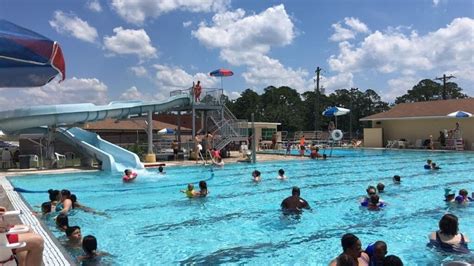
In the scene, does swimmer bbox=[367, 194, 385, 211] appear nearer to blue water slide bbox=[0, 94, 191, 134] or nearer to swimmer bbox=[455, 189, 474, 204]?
swimmer bbox=[455, 189, 474, 204]

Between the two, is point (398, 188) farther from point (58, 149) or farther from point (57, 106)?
point (58, 149)

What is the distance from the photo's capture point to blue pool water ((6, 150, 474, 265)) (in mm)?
6734

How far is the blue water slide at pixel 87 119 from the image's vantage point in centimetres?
1862

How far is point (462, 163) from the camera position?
20.7m

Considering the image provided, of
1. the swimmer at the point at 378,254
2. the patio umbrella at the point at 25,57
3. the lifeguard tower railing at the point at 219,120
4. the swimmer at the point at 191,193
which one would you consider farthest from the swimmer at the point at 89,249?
the lifeguard tower railing at the point at 219,120

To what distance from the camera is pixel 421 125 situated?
33.1 meters

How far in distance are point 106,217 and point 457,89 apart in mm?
74346

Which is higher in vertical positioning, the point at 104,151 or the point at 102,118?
the point at 102,118

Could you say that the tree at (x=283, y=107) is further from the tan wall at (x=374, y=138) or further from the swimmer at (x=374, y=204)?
the swimmer at (x=374, y=204)

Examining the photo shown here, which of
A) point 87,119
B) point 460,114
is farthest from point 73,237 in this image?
point 460,114

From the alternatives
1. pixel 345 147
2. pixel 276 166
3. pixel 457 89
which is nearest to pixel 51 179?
pixel 276 166

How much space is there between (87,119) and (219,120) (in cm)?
807

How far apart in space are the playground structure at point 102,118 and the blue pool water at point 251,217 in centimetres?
325

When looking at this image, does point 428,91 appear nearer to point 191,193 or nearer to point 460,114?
point 460,114
